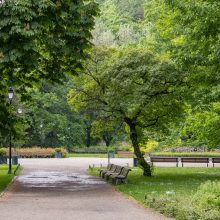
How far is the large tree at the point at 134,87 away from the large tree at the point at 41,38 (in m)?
3.74

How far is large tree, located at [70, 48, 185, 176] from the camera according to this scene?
74.7 feet

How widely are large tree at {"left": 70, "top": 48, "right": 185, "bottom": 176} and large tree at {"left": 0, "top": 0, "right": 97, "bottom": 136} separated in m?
3.74

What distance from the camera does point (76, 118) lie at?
69938 mm

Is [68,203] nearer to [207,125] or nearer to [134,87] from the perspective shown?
[134,87]

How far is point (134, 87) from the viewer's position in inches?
920

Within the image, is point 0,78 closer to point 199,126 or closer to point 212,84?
point 212,84

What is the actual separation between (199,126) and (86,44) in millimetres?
13043

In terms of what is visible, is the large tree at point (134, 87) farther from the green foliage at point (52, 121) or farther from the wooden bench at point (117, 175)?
the green foliage at point (52, 121)

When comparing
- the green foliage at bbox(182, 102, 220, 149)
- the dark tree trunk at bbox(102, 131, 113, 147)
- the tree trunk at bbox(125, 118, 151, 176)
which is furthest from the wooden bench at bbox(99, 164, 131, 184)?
the dark tree trunk at bbox(102, 131, 113, 147)

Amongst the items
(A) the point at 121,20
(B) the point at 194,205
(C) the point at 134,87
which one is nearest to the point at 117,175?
(C) the point at 134,87

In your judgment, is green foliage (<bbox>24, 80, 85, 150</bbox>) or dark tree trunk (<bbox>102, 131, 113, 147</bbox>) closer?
green foliage (<bbox>24, 80, 85, 150</bbox>)

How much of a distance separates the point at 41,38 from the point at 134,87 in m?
7.07

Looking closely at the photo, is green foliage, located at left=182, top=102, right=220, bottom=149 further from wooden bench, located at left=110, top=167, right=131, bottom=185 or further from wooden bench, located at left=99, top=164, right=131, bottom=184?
wooden bench, located at left=110, top=167, right=131, bottom=185

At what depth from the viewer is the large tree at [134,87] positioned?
22.8m
